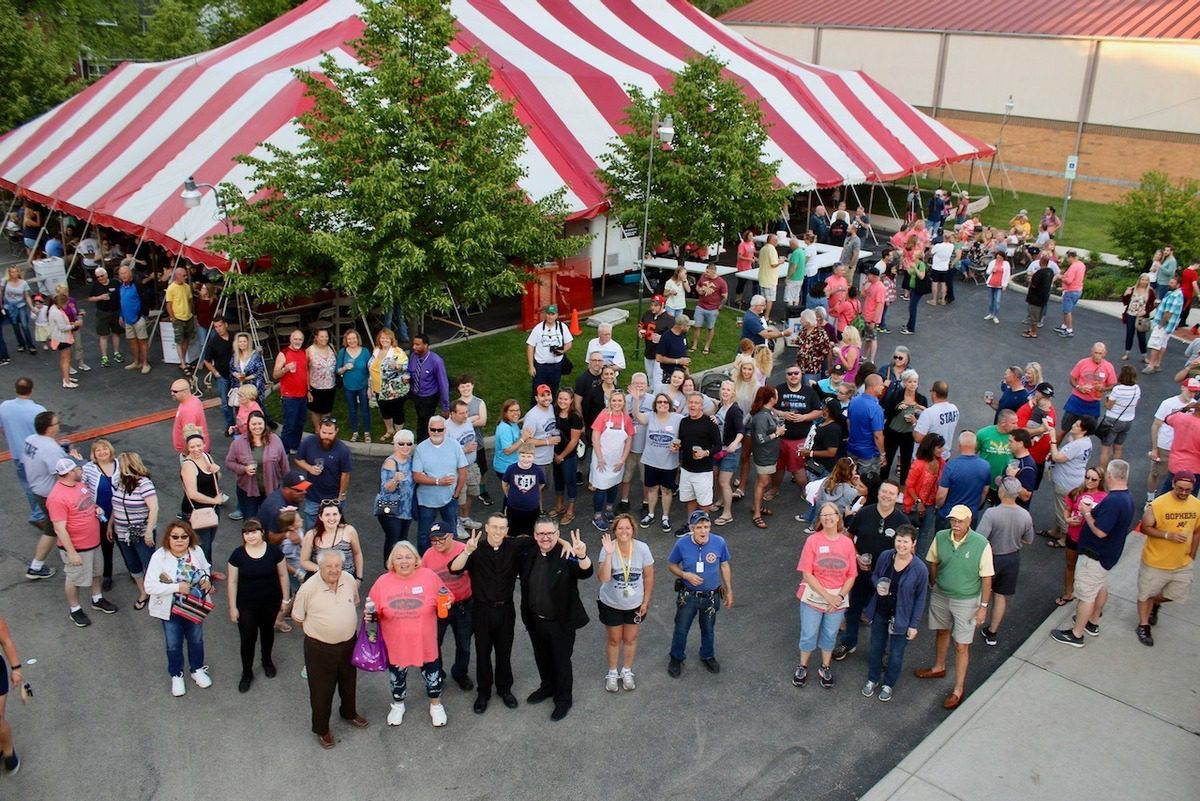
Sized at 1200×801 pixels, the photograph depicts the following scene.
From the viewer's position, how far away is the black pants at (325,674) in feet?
19.6

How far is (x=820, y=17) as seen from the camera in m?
36.2

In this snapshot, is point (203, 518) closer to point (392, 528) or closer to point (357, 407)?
point (392, 528)

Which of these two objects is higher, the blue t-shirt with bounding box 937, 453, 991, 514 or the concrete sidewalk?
the blue t-shirt with bounding box 937, 453, 991, 514

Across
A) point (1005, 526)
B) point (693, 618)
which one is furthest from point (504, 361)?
point (1005, 526)

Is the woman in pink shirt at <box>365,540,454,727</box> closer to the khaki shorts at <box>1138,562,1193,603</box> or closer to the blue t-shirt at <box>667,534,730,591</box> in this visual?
the blue t-shirt at <box>667,534,730,591</box>

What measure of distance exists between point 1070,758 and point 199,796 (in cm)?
554

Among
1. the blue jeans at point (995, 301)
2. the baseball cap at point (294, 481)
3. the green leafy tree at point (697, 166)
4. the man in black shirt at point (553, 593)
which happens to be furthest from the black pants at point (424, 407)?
the blue jeans at point (995, 301)

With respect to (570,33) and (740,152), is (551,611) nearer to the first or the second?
(740,152)

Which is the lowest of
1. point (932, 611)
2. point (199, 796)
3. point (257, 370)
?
point (199, 796)

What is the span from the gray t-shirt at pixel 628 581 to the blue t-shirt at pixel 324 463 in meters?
2.71

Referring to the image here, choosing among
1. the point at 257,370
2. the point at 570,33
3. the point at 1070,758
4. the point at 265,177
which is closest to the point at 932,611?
the point at 1070,758

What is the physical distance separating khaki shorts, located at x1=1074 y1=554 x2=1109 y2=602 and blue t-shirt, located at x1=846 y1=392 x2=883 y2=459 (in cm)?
217

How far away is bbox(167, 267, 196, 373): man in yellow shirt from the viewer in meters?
12.8

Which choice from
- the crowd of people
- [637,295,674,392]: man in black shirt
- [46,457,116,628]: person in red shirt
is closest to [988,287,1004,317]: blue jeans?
the crowd of people
